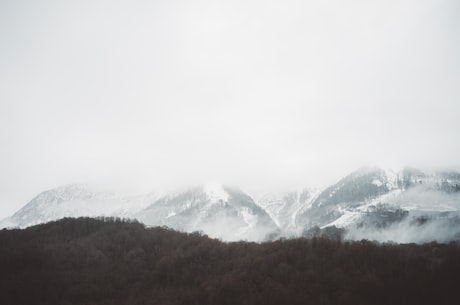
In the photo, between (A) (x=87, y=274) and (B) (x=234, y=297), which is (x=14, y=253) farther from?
(B) (x=234, y=297)

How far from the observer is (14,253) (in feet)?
96.8

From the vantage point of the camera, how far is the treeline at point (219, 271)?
1727 centimetres

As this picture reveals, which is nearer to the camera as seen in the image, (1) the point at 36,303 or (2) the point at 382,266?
(2) the point at 382,266

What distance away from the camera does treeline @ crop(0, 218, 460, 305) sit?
56.6 feet

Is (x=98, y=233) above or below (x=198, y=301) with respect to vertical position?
above

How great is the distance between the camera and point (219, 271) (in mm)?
24766

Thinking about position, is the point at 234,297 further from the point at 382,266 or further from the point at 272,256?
the point at 382,266

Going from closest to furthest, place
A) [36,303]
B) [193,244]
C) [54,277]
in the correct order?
1. [36,303]
2. [54,277]
3. [193,244]

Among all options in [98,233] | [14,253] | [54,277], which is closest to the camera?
[54,277]

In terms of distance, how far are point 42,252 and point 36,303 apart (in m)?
10.5

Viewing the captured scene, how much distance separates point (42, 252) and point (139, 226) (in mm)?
12344

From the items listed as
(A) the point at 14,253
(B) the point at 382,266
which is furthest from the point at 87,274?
(B) the point at 382,266

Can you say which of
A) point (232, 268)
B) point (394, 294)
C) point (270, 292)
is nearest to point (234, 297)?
point (270, 292)

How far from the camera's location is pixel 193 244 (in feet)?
108
